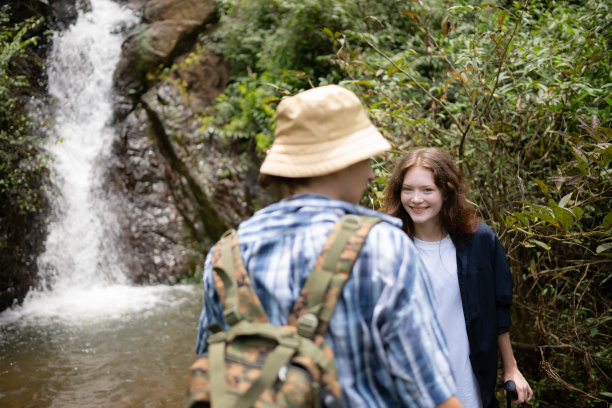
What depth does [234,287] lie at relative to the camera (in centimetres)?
119

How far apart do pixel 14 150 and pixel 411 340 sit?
8.11m

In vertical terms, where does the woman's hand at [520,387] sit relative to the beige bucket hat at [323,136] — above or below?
below

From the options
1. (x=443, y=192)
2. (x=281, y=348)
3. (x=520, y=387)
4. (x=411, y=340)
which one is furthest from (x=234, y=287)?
(x=520, y=387)

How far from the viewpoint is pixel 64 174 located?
870cm

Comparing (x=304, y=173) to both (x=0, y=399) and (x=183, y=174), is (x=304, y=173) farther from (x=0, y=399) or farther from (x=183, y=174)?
(x=183, y=174)

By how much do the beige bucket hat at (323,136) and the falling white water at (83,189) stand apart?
647 centimetres

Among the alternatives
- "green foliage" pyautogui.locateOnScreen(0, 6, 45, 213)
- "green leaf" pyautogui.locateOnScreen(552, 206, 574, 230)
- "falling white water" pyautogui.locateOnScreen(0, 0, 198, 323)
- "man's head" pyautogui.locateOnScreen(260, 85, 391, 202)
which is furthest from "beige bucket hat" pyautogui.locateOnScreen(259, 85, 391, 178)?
"green foliage" pyautogui.locateOnScreen(0, 6, 45, 213)

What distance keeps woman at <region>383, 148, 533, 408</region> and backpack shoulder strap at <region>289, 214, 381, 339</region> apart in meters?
1.19

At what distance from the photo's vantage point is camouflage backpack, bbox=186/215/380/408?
3.47 ft

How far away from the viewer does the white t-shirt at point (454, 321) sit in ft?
7.01

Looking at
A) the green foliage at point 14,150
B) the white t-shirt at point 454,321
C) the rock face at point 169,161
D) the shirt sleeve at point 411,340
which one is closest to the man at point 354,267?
the shirt sleeve at point 411,340

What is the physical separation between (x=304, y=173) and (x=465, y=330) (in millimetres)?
1356

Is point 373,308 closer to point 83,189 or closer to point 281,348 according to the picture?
point 281,348

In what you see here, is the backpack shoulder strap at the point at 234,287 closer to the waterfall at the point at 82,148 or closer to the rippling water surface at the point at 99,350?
the rippling water surface at the point at 99,350
